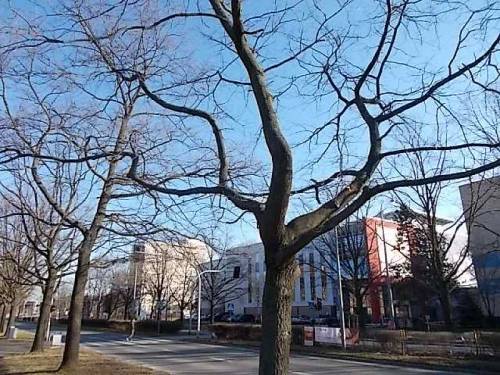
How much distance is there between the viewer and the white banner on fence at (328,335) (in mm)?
26598

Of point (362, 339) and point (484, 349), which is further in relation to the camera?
point (362, 339)

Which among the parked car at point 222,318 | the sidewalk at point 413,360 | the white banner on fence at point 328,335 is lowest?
the sidewalk at point 413,360

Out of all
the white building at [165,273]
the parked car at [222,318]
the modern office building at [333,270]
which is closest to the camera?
the white building at [165,273]

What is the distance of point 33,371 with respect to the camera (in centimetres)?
1285

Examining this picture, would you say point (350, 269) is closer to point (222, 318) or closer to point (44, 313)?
point (44, 313)

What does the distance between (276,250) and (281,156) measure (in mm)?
1147

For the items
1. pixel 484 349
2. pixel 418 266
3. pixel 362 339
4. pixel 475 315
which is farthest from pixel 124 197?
pixel 475 315

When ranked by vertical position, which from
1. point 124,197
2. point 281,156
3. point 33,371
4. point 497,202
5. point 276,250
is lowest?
point 33,371

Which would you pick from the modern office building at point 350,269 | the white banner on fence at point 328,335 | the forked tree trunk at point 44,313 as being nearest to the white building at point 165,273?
the modern office building at point 350,269

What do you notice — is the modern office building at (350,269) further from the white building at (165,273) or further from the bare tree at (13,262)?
the bare tree at (13,262)

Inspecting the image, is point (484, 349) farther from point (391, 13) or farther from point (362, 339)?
point (391, 13)

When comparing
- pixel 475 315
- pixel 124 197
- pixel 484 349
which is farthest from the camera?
pixel 475 315

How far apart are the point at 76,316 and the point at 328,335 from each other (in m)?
16.9

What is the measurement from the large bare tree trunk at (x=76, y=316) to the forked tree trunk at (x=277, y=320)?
1006cm
